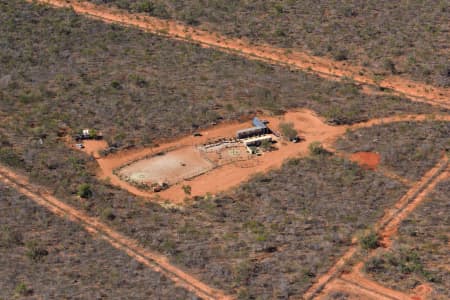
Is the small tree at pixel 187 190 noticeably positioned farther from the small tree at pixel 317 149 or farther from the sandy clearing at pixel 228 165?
the small tree at pixel 317 149

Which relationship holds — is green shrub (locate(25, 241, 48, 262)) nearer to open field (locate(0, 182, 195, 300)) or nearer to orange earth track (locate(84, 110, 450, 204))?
open field (locate(0, 182, 195, 300))

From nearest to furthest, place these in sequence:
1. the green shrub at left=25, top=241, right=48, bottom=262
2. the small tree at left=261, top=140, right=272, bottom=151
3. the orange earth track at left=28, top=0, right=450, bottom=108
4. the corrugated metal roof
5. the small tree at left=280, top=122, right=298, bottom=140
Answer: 1. the green shrub at left=25, top=241, right=48, bottom=262
2. the small tree at left=261, top=140, right=272, bottom=151
3. the small tree at left=280, top=122, right=298, bottom=140
4. the corrugated metal roof
5. the orange earth track at left=28, top=0, right=450, bottom=108

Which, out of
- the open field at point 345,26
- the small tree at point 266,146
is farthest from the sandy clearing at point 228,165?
the open field at point 345,26

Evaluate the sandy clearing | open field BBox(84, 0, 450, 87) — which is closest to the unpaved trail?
the sandy clearing

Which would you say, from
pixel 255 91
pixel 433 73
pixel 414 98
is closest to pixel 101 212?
pixel 255 91

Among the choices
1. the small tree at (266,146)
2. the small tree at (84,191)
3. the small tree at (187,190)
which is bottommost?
the small tree at (84,191)
